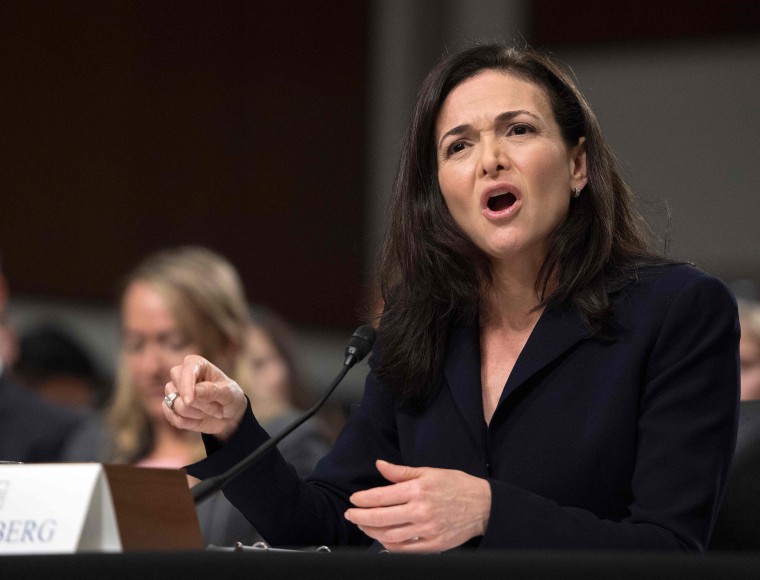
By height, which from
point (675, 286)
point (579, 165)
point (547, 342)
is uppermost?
point (579, 165)

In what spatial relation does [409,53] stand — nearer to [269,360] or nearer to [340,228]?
[340,228]

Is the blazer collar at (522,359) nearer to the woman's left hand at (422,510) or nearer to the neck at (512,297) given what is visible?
the neck at (512,297)

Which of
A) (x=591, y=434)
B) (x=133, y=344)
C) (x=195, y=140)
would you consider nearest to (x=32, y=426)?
(x=133, y=344)

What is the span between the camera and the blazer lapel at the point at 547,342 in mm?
1869

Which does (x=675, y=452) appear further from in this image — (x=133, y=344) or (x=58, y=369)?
(x=58, y=369)

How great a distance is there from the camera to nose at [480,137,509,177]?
194cm

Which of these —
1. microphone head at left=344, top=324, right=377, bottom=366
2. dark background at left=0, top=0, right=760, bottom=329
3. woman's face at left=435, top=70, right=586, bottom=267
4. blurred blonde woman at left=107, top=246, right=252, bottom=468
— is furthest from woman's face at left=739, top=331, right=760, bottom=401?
dark background at left=0, top=0, right=760, bottom=329

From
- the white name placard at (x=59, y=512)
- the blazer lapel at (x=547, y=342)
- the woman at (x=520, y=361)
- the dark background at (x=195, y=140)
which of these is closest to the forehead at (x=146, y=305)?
the woman at (x=520, y=361)

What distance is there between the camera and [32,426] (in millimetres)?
3658

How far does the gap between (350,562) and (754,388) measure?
256 centimetres

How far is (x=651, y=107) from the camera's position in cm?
629

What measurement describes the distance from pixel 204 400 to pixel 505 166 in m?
0.62

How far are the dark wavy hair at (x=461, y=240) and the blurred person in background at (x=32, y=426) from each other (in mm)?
1808

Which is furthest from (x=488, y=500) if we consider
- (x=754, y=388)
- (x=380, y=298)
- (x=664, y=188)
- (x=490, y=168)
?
(x=664, y=188)
